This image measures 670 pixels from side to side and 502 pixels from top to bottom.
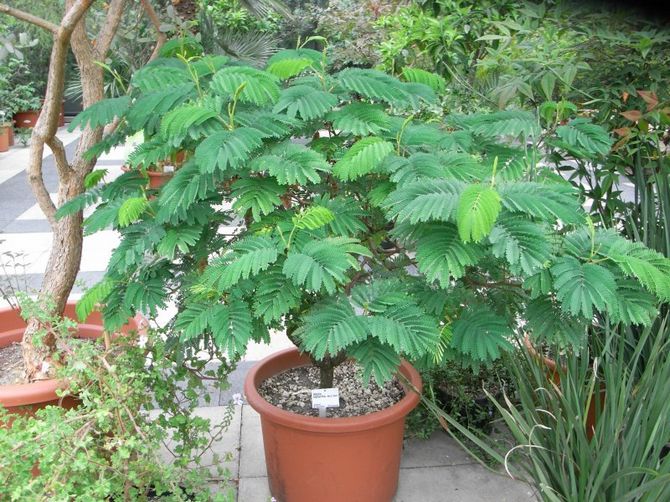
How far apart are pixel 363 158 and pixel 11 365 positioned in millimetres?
1731

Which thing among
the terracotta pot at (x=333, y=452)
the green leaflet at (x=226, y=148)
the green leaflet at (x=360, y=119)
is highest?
the green leaflet at (x=360, y=119)

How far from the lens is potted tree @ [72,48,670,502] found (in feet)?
4.84

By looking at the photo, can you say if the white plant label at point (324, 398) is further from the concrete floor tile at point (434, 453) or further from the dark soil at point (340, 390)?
the concrete floor tile at point (434, 453)

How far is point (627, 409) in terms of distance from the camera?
1.76m

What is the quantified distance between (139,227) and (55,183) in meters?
7.14

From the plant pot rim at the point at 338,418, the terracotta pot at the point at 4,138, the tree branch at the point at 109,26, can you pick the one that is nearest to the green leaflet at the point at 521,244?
the plant pot rim at the point at 338,418

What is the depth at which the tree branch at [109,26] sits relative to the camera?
2393 mm

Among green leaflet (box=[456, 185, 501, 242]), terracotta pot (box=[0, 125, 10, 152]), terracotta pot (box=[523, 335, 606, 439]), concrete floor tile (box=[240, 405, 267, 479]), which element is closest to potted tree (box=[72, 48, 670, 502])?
green leaflet (box=[456, 185, 501, 242])

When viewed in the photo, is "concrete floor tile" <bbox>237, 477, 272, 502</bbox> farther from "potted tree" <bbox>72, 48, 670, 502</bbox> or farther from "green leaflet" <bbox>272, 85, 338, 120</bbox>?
"green leaflet" <bbox>272, 85, 338, 120</bbox>

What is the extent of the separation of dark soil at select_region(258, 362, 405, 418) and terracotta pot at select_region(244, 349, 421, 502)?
0.12 meters

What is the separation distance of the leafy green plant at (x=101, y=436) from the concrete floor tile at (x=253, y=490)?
0.99 feet

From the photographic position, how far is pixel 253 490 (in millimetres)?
2436

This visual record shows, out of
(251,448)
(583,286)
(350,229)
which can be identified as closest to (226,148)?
(350,229)

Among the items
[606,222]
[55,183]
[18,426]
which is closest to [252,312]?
[18,426]
